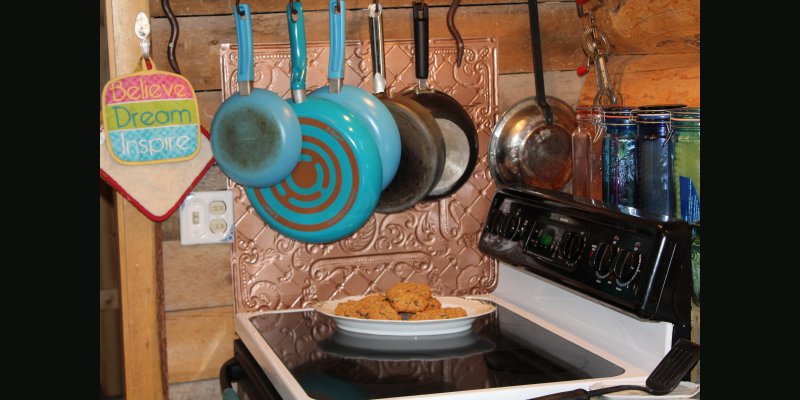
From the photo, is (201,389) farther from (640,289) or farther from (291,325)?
(640,289)

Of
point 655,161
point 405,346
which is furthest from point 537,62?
point 405,346

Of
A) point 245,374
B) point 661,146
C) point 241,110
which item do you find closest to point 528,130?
point 661,146

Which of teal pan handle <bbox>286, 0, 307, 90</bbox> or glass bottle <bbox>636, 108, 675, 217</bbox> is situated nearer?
glass bottle <bbox>636, 108, 675, 217</bbox>

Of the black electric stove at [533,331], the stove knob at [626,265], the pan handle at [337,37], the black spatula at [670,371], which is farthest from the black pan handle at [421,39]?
the black spatula at [670,371]

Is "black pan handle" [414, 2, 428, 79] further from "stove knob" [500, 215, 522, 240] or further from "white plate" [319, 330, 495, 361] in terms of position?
"white plate" [319, 330, 495, 361]

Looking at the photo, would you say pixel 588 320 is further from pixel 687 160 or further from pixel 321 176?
pixel 321 176

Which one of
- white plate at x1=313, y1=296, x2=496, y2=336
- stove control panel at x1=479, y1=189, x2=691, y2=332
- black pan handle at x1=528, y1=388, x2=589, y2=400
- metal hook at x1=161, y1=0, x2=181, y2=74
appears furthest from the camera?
metal hook at x1=161, y1=0, x2=181, y2=74

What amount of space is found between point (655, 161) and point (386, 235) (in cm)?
63

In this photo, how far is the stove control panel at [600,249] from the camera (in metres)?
1.25

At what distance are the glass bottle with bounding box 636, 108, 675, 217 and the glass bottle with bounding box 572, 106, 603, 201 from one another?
13cm

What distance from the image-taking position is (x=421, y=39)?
1725mm

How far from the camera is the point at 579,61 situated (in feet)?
6.14

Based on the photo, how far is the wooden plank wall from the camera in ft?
5.53

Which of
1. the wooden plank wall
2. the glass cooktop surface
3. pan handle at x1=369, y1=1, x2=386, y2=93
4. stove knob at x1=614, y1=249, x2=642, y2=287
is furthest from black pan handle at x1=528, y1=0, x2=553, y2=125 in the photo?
stove knob at x1=614, y1=249, x2=642, y2=287
